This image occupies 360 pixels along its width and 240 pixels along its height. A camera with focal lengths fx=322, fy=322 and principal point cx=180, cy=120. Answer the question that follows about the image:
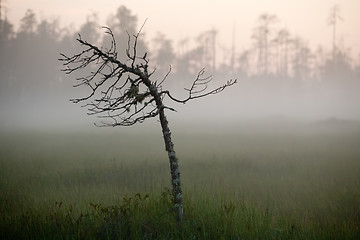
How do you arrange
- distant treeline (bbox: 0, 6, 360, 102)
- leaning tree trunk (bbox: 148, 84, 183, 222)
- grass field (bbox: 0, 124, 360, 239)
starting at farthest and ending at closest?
1. distant treeline (bbox: 0, 6, 360, 102)
2. grass field (bbox: 0, 124, 360, 239)
3. leaning tree trunk (bbox: 148, 84, 183, 222)

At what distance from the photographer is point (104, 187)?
9531 mm

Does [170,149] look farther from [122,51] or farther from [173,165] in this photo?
[122,51]

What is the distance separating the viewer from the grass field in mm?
5730

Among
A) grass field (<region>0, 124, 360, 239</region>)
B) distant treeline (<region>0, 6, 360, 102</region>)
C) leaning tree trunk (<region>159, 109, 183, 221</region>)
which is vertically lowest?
grass field (<region>0, 124, 360, 239</region>)

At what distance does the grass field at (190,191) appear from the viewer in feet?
18.8

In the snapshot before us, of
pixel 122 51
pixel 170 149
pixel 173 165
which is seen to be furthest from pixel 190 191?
pixel 122 51

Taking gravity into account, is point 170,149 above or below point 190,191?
above

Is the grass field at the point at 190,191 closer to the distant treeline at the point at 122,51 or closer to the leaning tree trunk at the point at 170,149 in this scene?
the leaning tree trunk at the point at 170,149

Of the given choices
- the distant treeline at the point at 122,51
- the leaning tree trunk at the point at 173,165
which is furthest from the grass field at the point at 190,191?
the distant treeline at the point at 122,51

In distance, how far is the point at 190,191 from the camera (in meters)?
8.21

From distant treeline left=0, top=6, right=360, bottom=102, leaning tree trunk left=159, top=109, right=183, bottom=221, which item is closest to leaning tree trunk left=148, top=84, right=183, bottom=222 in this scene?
leaning tree trunk left=159, top=109, right=183, bottom=221

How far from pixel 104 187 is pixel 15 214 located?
2.99 metres

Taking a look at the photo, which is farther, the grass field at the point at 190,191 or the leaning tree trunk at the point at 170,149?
the grass field at the point at 190,191

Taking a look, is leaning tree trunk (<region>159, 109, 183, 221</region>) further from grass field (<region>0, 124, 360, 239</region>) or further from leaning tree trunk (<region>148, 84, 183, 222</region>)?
grass field (<region>0, 124, 360, 239</region>)
